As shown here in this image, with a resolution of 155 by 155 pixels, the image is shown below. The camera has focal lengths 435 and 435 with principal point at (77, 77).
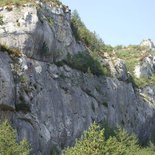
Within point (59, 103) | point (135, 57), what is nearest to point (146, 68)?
point (135, 57)

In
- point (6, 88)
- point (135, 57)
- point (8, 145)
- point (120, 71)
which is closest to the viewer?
point (8, 145)

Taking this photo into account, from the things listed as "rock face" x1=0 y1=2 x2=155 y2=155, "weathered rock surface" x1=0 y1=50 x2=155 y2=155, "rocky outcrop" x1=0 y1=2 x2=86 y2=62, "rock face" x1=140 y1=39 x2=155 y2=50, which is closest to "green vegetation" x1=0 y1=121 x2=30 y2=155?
"rock face" x1=0 y1=2 x2=155 y2=155

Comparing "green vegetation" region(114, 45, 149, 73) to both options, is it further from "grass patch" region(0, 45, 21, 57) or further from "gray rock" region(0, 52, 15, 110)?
"gray rock" region(0, 52, 15, 110)

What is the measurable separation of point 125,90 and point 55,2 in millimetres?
29748

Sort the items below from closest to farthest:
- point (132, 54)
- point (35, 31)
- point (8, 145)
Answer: point (8, 145)
point (35, 31)
point (132, 54)

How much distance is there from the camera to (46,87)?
62.3m

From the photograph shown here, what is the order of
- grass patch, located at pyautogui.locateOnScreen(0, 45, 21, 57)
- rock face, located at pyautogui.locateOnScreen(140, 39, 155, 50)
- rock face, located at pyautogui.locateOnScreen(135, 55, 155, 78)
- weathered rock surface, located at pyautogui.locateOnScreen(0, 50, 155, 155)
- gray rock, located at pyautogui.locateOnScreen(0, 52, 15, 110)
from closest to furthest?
1. gray rock, located at pyautogui.locateOnScreen(0, 52, 15, 110)
2. weathered rock surface, located at pyautogui.locateOnScreen(0, 50, 155, 155)
3. grass patch, located at pyautogui.locateOnScreen(0, 45, 21, 57)
4. rock face, located at pyautogui.locateOnScreen(135, 55, 155, 78)
5. rock face, located at pyautogui.locateOnScreen(140, 39, 155, 50)

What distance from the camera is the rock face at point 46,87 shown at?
53.8 m

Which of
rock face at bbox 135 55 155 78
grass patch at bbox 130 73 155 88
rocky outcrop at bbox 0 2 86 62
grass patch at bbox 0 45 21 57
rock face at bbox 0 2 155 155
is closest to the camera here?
rock face at bbox 0 2 155 155

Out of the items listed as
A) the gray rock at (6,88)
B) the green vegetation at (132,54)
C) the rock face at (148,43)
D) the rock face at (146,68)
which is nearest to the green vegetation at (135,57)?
the green vegetation at (132,54)

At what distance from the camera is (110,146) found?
50.9m

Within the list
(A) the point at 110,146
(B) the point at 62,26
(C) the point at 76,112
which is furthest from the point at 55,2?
(A) the point at 110,146

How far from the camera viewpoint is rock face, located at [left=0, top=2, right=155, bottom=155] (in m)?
53.8

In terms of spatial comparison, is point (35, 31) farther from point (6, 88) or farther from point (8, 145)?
point (8, 145)
